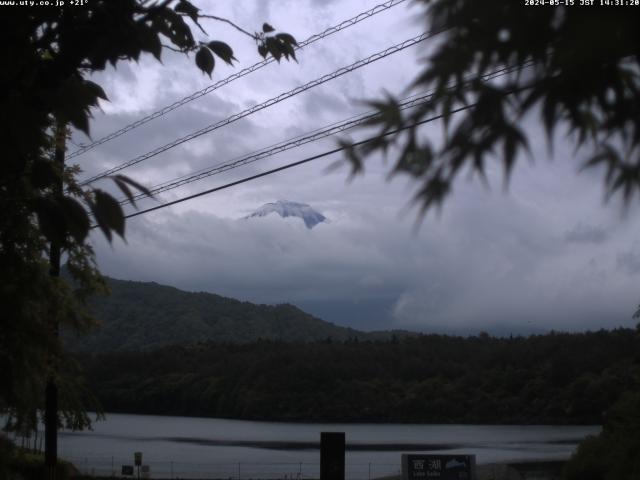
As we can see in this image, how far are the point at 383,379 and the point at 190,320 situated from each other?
54467 millimetres

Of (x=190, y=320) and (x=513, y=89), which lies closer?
(x=513, y=89)

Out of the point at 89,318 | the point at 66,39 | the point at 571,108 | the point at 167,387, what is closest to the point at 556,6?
the point at 571,108

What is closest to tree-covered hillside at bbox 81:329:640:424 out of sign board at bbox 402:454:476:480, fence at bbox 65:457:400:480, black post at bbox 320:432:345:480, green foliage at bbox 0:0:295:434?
fence at bbox 65:457:400:480

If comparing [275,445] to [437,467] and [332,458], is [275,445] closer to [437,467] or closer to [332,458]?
[437,467]

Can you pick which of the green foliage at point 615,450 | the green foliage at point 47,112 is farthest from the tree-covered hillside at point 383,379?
the green foliage at point 47,112

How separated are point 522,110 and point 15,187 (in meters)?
4.75

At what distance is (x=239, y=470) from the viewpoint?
38188 millimetres

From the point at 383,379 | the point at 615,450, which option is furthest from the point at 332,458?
the point at 383,379

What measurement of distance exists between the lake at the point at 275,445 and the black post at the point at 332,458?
18753 mm

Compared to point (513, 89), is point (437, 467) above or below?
below

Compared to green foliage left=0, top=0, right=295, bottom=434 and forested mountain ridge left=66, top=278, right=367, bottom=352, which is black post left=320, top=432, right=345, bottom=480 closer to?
green foliage left=0, top=0, right=295, bottom=434

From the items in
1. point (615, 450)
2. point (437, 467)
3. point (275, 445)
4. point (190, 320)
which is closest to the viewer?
point (437, 467)

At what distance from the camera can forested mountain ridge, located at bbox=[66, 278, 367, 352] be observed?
336 ft

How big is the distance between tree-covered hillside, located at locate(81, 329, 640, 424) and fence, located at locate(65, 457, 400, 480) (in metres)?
Result: 10.3
